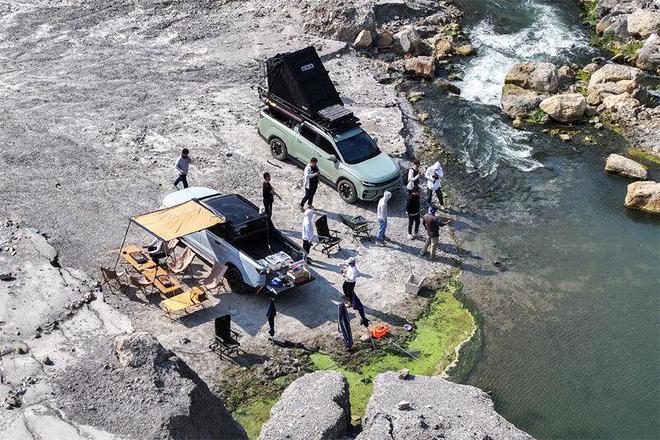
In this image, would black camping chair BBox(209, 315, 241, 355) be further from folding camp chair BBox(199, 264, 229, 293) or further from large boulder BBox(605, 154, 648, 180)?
large boulder BBox(605, 154, 648, 180)

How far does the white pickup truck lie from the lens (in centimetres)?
1786

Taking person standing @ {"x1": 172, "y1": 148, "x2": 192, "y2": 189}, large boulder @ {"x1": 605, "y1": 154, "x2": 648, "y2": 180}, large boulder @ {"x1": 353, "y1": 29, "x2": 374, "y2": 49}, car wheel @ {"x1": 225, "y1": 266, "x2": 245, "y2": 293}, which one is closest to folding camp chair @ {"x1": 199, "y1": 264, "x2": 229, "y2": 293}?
car wheel @ {"x1": 225, "y1": 266, "x2": 245, "y2": 293}

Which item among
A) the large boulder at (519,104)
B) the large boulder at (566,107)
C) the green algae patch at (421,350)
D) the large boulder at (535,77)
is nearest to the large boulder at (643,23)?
the large boulder at (535,77)

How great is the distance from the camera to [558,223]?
22.7 metres

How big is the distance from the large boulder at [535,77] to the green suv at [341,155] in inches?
378

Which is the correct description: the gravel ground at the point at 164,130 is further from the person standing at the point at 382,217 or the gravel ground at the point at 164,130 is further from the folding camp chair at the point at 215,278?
the folding camp chair at the point at 215,278

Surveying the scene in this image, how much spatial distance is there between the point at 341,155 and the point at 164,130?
6510mm

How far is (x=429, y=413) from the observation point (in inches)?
539

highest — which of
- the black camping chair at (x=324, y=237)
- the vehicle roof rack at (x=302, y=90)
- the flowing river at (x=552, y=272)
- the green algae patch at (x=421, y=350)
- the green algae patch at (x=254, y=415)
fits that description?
the vehicle roof rack at (x=302, y=90)

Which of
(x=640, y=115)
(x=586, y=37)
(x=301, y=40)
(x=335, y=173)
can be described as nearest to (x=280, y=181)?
(x=335, y=173)

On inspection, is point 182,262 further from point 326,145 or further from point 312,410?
point 312,410

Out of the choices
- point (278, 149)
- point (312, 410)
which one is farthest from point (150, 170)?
point (312, 410)

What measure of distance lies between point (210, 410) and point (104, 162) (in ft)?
40.8

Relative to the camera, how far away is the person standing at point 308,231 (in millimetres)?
19422
